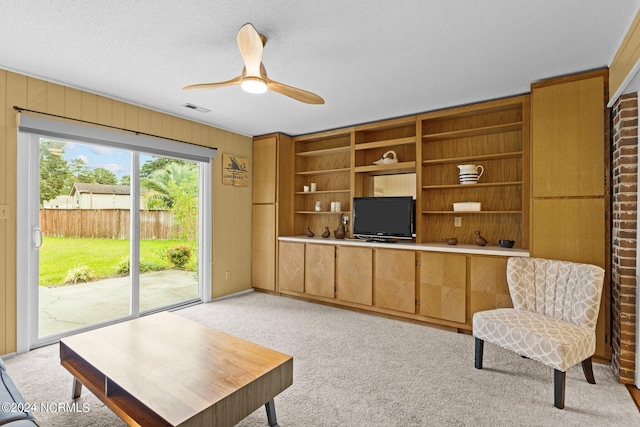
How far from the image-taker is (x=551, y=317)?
8.61 feet

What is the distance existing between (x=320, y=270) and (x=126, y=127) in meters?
2.91

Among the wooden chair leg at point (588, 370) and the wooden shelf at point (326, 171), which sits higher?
the wooden shelf at point (326, 171)

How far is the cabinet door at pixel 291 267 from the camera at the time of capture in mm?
4746

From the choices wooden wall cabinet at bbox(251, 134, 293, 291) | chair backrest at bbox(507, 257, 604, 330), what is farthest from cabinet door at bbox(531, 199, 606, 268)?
wooden wall cabinet at bbox(251, 134, 293, 291)

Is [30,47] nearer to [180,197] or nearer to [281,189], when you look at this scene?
[180,197]

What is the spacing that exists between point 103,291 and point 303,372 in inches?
98.9

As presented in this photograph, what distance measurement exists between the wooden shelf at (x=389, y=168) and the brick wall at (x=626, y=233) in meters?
1.94

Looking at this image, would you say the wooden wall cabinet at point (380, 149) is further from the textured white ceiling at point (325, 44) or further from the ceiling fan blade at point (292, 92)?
the ceiling fan blade at point (292, 92)

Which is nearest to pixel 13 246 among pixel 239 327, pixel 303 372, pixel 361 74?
pixel 239 327

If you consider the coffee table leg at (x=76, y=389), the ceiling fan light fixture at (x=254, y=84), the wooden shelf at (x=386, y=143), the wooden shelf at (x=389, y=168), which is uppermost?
the wooden shelf at (x=386, y=143)

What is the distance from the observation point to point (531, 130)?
308 cm

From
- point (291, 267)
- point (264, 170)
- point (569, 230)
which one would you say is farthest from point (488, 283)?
point (264, 170)

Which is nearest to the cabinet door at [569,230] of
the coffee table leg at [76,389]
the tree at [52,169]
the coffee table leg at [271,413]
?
the coffee table leg at [271,413]

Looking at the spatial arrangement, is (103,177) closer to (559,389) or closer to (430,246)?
(430,246)
